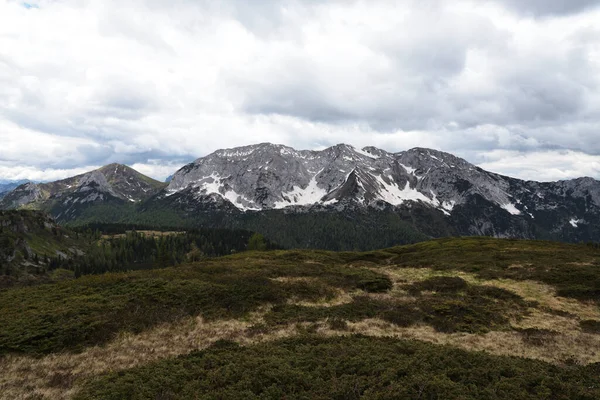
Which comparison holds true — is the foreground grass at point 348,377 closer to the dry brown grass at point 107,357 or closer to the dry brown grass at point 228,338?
the dry brown grass at point 107,357

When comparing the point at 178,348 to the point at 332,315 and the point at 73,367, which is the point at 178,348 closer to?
the point at 73,367

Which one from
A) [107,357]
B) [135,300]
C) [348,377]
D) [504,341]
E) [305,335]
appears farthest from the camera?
[135,300]

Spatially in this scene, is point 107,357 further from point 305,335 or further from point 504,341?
point 504,341

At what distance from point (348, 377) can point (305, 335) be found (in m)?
9.46

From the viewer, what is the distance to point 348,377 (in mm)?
17312

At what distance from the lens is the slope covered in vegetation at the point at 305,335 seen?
17.0 meters

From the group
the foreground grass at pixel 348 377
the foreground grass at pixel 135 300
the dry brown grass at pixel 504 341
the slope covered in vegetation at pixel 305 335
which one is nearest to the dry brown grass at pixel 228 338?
the dry brown grass at pixel 504 341

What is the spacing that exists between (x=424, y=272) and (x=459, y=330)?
2821 centimetres

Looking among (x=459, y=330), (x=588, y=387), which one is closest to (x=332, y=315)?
(x=459, y=330)

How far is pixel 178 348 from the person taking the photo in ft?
79.4

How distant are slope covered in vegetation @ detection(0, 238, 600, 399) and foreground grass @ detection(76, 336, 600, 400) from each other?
0.09 m

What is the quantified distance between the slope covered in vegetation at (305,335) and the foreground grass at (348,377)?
92 mm

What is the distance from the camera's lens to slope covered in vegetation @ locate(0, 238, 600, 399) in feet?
55.6

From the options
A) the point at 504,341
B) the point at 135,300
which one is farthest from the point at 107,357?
the point at 504,341
